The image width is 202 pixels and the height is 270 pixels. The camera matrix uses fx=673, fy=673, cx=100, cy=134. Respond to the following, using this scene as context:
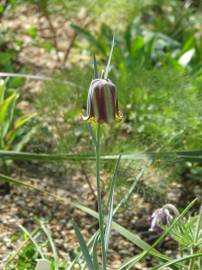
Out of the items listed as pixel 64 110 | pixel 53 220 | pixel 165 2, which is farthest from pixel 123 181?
pixel 165 2

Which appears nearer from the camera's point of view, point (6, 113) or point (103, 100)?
point (103, 100)

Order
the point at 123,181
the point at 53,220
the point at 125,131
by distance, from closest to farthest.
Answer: the point at 123,181 < the point at 53,220 < the point at 125,131

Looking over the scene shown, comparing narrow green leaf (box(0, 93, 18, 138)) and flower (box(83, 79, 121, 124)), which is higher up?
narrow green leaf (box(0, 93, 18, 138))

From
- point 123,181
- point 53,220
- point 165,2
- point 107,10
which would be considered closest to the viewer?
point 123,181

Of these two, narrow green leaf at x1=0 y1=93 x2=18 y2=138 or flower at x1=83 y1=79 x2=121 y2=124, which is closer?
flower at x1=83 y1=79 x2=121 y2=124

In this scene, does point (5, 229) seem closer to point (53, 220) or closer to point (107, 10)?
point (53, 220)

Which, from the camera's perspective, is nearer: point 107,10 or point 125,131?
point 125,131

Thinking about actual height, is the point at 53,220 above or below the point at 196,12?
below

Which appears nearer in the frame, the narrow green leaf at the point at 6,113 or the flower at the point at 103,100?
the flower at the point at 103,100
